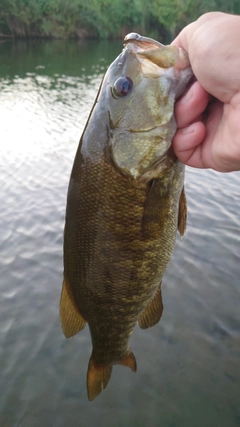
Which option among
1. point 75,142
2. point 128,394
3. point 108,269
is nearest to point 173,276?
point 128,394

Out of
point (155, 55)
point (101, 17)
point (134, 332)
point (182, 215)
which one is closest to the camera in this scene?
point (155, 55)

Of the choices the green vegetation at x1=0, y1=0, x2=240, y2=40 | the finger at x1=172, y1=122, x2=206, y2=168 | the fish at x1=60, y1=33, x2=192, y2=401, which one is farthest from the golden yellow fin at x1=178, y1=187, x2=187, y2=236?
the green vegetation at x1=0, y1=0, x2=240, y2=40

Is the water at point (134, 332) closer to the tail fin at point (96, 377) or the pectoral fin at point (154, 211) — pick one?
the tail fin at point (96, 377)

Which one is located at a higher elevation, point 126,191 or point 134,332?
point 126,191

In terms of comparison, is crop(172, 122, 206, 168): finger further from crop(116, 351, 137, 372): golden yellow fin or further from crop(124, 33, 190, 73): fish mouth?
crop(116, 351, 137, 372): golden yellow fin

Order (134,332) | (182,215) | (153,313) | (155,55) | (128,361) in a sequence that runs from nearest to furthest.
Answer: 1. (155,55)
2. (182,215)
3. (153,313)
4. (128,361)
5. (134,332)

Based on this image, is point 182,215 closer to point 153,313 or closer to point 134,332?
point 153,313

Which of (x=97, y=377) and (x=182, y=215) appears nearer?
(x=182, y=215)

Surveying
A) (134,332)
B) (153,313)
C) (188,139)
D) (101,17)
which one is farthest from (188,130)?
(101,17)
